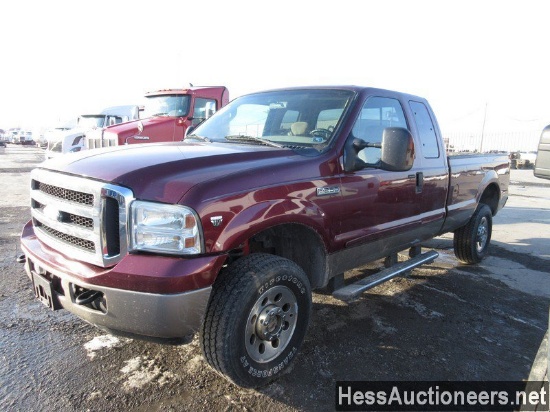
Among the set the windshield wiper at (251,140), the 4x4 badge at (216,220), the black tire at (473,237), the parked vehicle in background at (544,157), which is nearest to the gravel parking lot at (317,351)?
the black tire at (473,237)

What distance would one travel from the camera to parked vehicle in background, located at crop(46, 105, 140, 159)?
12820mm

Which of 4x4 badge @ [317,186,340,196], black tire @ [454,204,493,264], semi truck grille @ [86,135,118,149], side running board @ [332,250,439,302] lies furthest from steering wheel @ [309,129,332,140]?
semi truck grille @ [86,135,118,149]

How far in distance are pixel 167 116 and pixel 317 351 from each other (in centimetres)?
775

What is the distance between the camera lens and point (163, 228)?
7.47ft

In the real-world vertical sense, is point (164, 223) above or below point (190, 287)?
above

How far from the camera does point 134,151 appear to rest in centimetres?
295

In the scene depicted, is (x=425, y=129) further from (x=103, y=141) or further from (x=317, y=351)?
(x=103, y=141)

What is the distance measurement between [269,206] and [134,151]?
1070 mm

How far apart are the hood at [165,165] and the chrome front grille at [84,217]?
0.07 meters

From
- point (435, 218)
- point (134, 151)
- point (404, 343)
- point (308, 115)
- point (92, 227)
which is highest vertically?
point (308, 115)

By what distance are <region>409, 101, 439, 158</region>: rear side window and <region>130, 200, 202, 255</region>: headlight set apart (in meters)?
2.78

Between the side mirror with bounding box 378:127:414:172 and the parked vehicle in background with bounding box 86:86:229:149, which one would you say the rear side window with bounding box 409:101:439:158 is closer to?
the side mirror with bounding box 378:127:414:172

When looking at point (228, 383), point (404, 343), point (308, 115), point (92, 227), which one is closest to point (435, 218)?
point (404, 343)

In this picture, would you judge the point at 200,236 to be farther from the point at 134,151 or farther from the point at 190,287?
the point at 134,151
